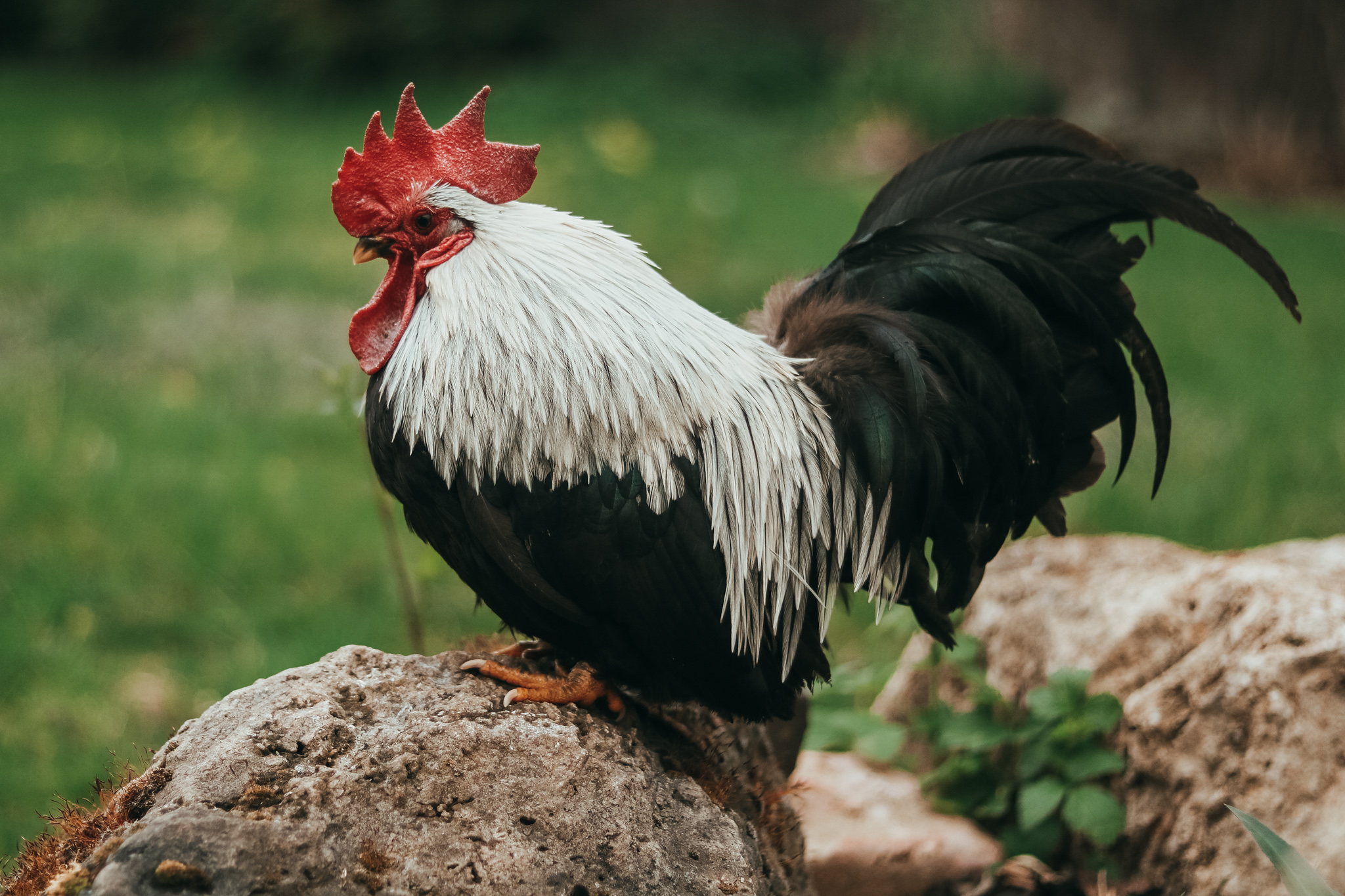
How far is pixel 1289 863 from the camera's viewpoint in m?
2.08

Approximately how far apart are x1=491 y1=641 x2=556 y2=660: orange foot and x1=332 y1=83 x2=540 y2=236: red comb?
113cm

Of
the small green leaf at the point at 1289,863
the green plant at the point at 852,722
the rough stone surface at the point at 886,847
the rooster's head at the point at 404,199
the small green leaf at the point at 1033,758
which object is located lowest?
the rough stone surface at the point at 886,847

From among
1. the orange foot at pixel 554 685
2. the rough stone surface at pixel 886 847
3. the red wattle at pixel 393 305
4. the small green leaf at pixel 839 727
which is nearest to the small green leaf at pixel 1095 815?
the rough stone surface at pixel 886 847

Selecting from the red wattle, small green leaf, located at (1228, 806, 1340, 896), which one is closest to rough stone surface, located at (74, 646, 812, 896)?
the red wattle

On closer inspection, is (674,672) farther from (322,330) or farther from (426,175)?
(322,330)

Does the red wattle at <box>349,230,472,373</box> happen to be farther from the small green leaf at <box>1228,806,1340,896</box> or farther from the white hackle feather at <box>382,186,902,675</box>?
the small green leaf at <box>1228,806,1340,896</box>

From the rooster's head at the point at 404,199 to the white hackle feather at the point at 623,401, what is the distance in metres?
0.05

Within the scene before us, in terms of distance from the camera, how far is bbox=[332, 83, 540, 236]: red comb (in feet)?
8.94

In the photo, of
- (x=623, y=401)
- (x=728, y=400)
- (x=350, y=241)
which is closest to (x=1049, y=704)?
(x=728, y=400)

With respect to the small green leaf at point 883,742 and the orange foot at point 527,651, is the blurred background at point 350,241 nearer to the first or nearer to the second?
the small green leaf at point 883,742

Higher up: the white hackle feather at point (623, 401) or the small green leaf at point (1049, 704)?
the white hackle feather at point (623, 401)

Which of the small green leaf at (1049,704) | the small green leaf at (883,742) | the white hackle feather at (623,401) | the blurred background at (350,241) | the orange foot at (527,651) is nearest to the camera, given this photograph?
the white hackle feather at (623,401)

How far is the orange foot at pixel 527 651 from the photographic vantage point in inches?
113

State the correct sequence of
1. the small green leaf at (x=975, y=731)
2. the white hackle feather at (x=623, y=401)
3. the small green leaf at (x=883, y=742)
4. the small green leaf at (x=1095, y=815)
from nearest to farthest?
the white hackle feather at (x=623, y=401) < the small green leaf at (x=1095, y=815) < the small green leaf at (x=975, y=731) < the small green leaf at (x=883, y=742)
